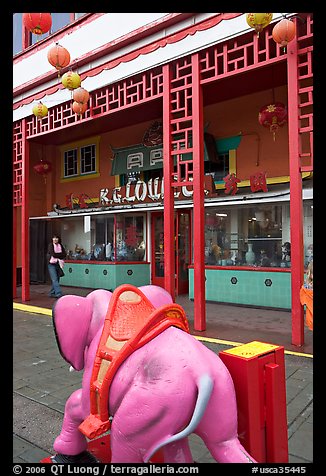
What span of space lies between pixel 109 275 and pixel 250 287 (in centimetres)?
437

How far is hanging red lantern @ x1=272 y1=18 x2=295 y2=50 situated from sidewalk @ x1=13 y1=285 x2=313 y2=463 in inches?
158

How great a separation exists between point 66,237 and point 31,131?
4407mm

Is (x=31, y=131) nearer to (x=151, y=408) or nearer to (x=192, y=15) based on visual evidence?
(x=192, y=15)

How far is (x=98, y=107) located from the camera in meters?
7.43

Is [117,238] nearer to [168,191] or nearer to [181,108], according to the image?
[168,191]

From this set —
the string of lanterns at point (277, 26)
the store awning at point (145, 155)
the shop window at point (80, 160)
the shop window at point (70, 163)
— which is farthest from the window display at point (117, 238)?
the string of lanterns at point (277, 26)

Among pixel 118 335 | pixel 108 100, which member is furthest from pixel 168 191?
pixel 118 335

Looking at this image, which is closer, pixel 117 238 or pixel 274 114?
pixel 274 114

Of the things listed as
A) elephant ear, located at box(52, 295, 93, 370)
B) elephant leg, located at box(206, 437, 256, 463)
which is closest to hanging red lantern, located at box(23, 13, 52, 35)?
elephant ear, located at box(52, 295, 93, 370)

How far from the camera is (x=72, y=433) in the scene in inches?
92.8

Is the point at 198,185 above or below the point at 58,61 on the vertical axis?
below

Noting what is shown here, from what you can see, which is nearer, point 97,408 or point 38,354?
point 97,408

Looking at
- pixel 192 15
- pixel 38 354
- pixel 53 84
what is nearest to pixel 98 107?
pixel 53 84

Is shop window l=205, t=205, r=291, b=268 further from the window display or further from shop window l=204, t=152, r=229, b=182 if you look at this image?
the window display
